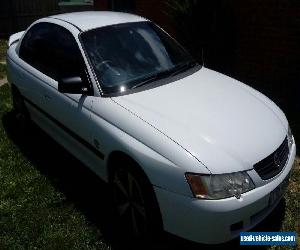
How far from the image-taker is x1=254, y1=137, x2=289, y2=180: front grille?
3.39 metres

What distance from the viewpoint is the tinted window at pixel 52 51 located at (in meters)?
4.58

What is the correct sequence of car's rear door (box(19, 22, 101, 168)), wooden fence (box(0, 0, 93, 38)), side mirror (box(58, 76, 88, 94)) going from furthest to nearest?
wooden fence (box(0, 0, 93, 38))
car's rear door (box(19, 22, 101, 168))
side mirror (box(58, 76, 88, 94))

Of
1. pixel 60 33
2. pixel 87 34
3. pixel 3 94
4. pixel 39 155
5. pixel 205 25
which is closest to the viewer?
pixel 87 34

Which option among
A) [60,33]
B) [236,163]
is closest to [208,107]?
[236,163]

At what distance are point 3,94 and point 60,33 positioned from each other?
3789 millimetres

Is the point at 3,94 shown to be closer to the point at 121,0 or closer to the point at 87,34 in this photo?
the point at 87,34

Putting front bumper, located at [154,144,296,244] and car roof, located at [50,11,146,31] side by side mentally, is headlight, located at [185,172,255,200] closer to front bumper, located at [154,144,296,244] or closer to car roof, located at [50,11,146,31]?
front bumper, located at [154,144,296,244]

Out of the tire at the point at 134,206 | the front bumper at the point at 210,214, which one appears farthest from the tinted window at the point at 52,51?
the front bumper at the point at 210,214

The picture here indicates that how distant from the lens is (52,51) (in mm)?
5078

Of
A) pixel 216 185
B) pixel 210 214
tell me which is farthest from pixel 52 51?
pixel 210 214

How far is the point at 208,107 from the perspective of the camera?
3.89 m

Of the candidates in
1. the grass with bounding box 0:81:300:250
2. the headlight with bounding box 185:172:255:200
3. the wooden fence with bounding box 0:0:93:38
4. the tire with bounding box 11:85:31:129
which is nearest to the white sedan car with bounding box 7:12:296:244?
the headlight with bounding box 185:172:255:200

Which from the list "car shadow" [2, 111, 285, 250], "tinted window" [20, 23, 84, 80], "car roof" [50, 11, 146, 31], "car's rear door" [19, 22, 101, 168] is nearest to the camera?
"car shadow" [2, 111, 285, 250]

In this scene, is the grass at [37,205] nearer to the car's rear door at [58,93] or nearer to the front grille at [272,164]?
the car's rear door at [58,93]
